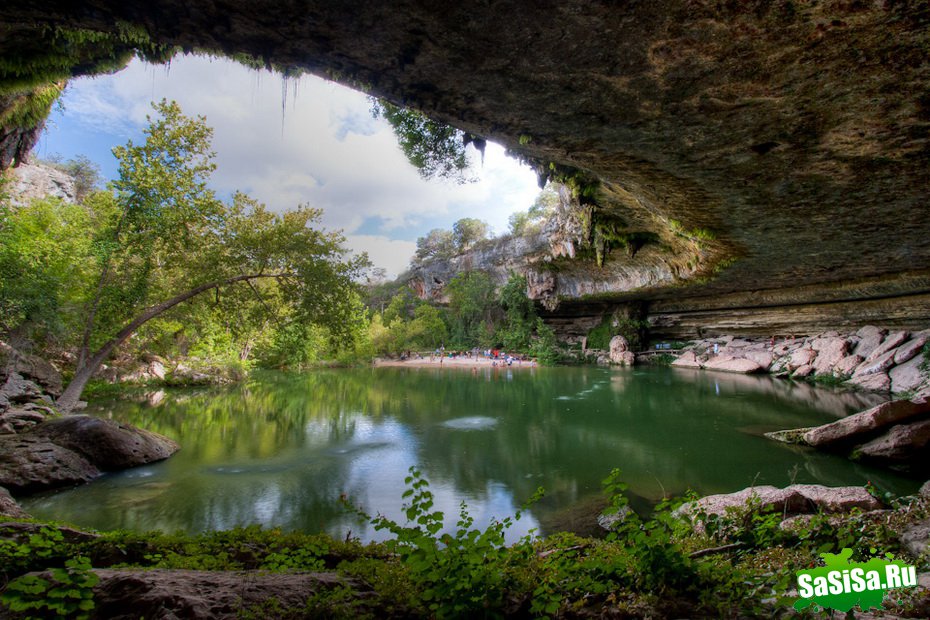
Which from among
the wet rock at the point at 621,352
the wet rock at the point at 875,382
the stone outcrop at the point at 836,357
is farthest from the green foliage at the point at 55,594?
the wet rock at the point at 621,352

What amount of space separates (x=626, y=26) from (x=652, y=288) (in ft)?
59.4

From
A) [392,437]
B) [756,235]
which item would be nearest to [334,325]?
[392,437]

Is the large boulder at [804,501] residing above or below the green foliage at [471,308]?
below

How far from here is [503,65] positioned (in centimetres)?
336

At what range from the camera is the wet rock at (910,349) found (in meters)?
13.2

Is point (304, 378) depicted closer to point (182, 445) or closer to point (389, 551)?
point (182, 445)

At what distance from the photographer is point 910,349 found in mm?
13273

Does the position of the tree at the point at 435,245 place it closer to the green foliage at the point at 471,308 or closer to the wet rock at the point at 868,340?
the green foliage at the point at 471,308

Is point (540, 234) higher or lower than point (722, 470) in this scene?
higher

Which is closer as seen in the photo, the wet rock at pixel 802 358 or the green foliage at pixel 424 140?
the green foliage at pixel 424 140

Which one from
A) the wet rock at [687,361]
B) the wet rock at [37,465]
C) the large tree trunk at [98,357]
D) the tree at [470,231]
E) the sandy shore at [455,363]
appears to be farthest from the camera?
the tree at [470,231]

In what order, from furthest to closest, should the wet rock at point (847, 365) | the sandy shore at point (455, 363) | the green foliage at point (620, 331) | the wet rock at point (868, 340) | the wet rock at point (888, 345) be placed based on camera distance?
the sandy shore at point (455, 363) → the green foliage at point (620, 331) → the wet rock at point (868, 340) → the wet rock at point (847, 365) → the wet rock at point (888, 345)

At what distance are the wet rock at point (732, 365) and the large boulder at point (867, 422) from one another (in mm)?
13510

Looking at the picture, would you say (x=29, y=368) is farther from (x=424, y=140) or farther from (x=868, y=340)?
(x=868, y=340)
